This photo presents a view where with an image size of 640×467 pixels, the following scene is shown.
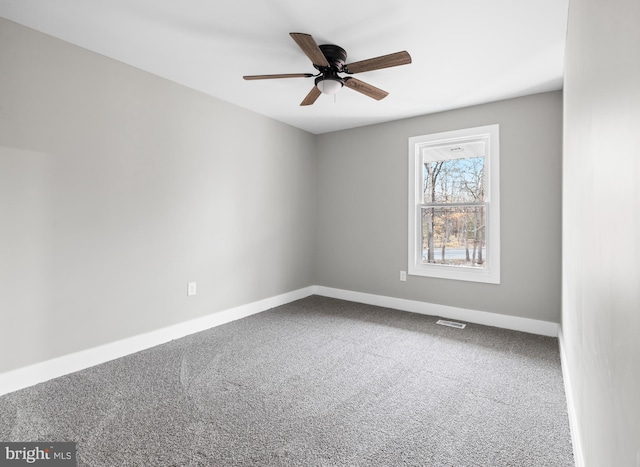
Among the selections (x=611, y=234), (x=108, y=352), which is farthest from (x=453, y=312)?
(x=108, y=352)

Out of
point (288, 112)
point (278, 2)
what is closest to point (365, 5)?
point (278, 2)

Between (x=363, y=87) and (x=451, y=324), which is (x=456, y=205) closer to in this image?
(x=451, y=324)

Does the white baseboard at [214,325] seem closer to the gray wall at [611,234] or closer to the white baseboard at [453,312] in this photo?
the white baseboard at [453,312]

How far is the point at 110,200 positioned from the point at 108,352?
124 cm

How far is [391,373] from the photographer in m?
2.54

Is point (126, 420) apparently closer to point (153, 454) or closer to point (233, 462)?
point (153, 454)

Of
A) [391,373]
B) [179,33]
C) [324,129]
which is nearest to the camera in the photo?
[179,33]

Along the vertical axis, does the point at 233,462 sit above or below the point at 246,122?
below

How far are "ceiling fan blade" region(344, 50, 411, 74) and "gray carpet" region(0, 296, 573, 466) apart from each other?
2226mm

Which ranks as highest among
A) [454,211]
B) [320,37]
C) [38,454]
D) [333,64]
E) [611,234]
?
[320,37]

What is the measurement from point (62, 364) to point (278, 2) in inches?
115

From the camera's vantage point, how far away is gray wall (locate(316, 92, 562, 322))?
333 cm

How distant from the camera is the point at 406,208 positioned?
4.23 m

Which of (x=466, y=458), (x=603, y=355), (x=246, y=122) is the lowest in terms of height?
(x=466, y=458)
